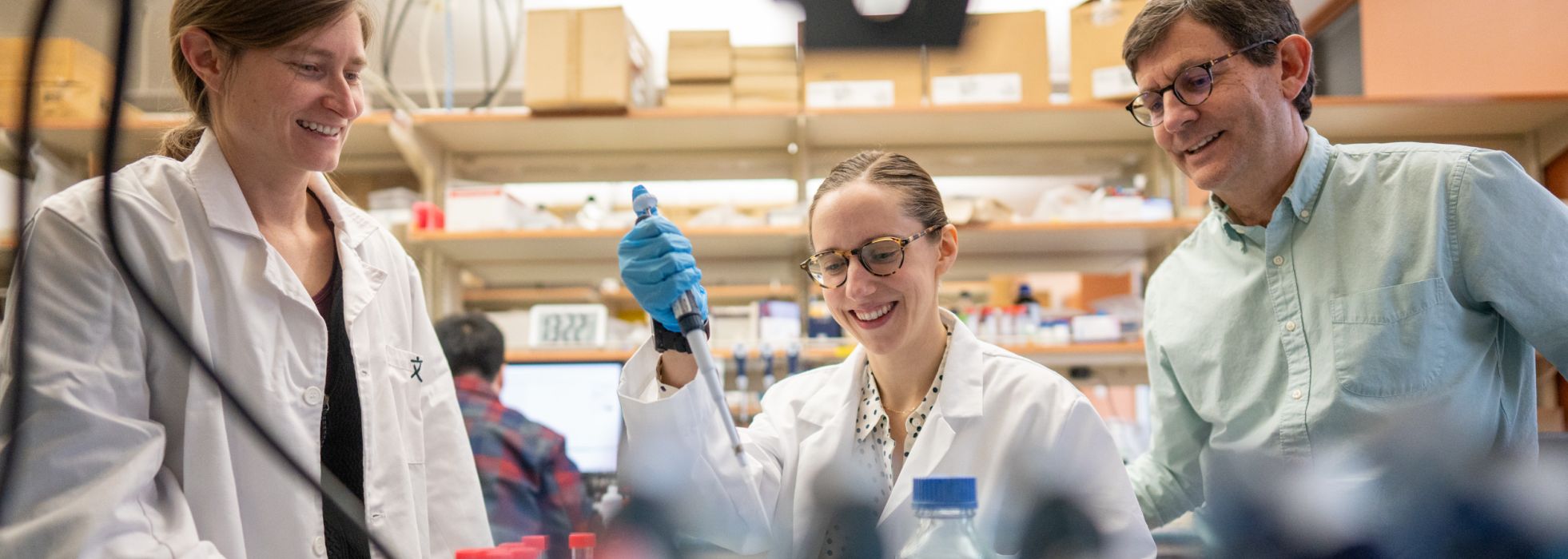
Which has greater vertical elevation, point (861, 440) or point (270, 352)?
point (270, 352)

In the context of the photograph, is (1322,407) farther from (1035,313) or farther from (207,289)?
(1035,313)

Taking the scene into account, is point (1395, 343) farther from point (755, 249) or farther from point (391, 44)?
point (391, 44)

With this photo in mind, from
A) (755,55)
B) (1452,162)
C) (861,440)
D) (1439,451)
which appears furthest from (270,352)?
(755,55)

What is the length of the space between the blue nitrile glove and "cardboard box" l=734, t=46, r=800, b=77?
7.85ft

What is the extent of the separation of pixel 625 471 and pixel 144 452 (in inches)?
16.7

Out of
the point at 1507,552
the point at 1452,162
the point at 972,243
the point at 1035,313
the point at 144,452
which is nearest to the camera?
the point at 1507,552

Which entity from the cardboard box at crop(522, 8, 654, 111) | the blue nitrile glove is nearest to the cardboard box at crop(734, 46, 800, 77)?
the cardboard box at crop(522, 8, 654, 111)

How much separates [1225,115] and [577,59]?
2.30 metres

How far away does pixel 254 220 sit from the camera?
3.76ft

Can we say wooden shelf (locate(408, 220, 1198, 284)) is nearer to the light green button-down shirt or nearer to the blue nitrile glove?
the light green button-down shirt

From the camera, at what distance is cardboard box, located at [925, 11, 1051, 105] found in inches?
127

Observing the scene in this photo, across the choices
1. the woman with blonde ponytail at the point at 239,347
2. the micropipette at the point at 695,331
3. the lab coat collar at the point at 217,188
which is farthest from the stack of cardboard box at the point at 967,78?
the micropipette at the point at 695,331

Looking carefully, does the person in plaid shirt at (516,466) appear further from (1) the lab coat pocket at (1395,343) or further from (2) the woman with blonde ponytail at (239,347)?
(1) the lab coat pocket at (1395,343)

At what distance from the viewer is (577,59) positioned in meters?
3.20
